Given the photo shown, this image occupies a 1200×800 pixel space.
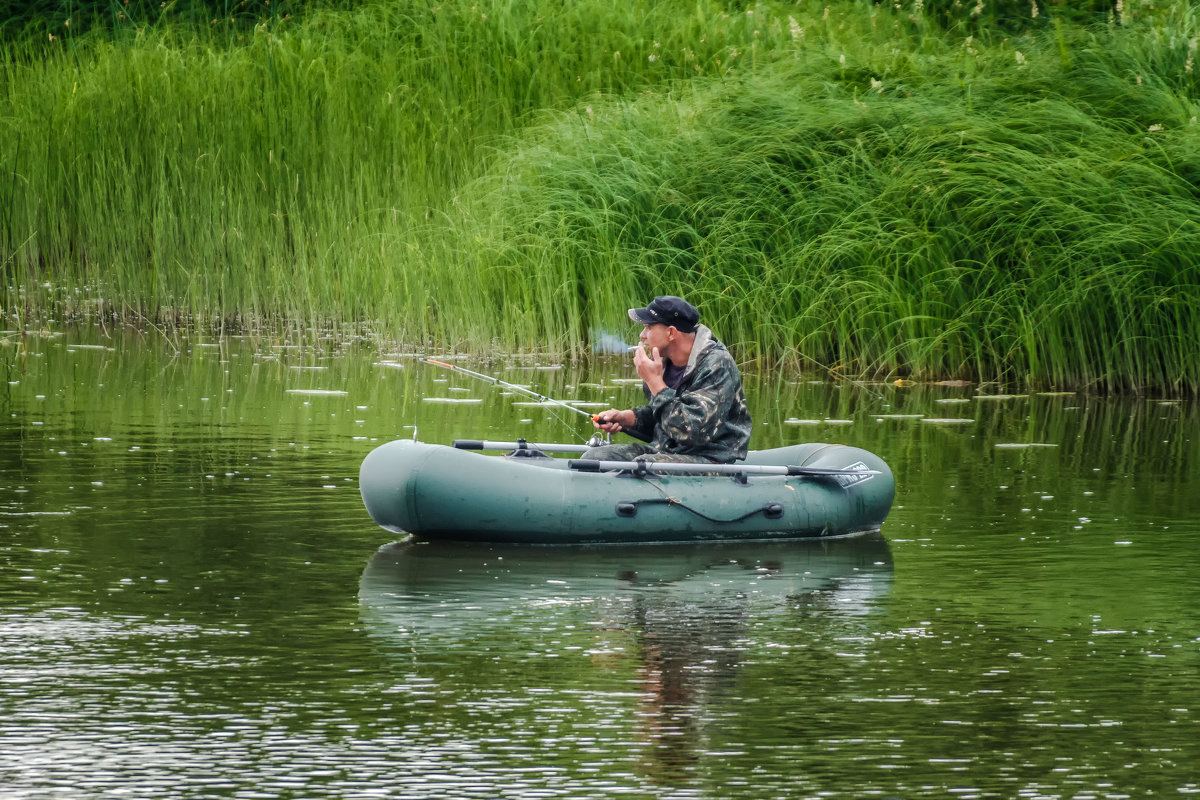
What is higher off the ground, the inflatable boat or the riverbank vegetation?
the riverbank vegetation

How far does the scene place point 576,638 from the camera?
6703mm

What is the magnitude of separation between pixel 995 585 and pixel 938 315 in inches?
266

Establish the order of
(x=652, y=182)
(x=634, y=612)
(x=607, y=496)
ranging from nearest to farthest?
1. (x=634, y=612)
2. (x=607, y=496)
3. (x=652, y=182)

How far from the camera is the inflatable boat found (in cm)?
845

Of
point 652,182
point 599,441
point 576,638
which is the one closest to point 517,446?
point 599,441

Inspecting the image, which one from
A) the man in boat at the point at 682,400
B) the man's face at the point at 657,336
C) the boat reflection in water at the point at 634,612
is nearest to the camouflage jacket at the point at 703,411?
the man in boat at the point at 682,400

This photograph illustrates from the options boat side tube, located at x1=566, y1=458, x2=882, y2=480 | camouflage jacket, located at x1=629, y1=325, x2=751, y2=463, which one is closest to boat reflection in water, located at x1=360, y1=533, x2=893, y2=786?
boat side tube, located at x1=566, y1=458, x2=882, y2=480

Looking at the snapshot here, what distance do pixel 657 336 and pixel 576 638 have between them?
2565mm

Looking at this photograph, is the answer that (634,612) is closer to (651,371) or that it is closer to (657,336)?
(651,371)

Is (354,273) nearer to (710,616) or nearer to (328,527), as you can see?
(328,527)

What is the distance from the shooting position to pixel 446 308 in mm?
15789

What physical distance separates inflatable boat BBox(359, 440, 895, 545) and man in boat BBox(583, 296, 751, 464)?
161 millimetres

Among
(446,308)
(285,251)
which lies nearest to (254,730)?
(446,308)

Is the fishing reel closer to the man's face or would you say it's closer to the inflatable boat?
the inflatable boat
